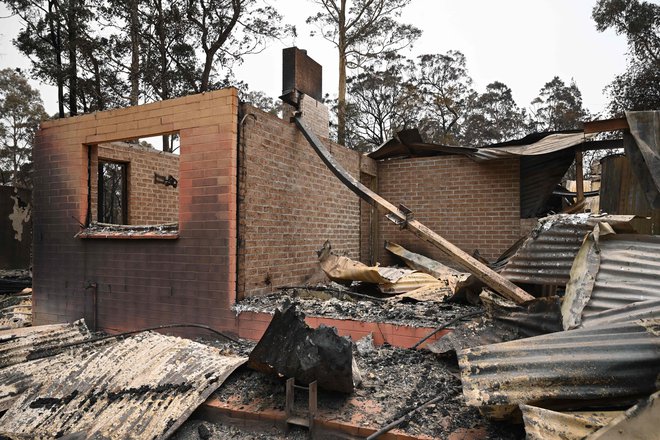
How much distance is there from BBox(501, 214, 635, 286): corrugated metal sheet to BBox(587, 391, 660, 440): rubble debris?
75.0 inches

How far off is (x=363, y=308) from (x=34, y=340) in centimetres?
377

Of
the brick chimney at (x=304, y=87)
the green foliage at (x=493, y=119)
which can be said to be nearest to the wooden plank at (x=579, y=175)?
the brick chimney at (x=304, y=87)

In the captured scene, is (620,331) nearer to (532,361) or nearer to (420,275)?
(532,361)

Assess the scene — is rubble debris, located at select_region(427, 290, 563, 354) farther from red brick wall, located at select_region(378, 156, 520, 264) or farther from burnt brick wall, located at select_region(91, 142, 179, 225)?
burnt brick wall, located at select_region(91, 142, 179, 225)

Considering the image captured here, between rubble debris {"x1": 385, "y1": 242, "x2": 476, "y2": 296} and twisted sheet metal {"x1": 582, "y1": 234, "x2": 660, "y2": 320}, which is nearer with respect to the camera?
twisted sheet metal {"x1": 582, "y1": 234, "x2": 660, "y2": 320}

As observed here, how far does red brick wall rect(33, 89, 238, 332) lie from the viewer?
16.4 feet

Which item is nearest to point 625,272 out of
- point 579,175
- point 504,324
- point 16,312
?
point 504,324

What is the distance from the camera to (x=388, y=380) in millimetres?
3391

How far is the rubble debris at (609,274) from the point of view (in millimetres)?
2908

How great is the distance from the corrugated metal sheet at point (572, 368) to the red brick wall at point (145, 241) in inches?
123

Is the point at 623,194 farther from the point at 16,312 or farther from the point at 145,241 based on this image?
the point at 16,312

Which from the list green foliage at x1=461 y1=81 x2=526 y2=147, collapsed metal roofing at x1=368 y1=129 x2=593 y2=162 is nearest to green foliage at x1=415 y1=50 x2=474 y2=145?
green foliage at x1=461 y1=81 x2=526 y2=147

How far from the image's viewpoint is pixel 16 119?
24.8m

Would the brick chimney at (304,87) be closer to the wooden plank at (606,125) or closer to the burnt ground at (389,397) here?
the burnt ground at (389,397)
